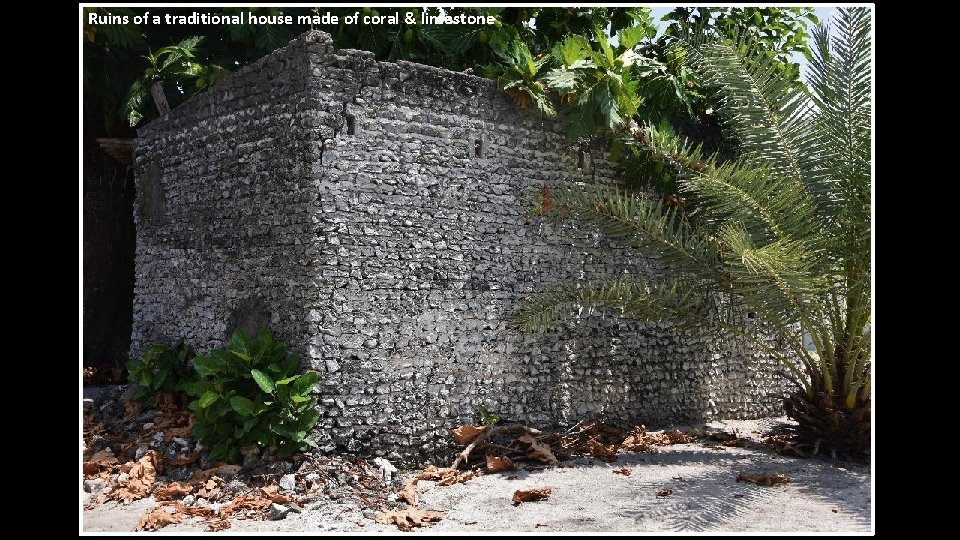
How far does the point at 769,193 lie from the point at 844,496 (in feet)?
8.18

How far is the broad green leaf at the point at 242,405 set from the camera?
226 inches

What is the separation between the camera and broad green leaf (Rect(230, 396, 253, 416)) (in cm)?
575

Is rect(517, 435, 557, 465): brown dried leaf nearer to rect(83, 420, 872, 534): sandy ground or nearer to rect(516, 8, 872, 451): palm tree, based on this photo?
rect(83, 420, 872, 534): sandy ground

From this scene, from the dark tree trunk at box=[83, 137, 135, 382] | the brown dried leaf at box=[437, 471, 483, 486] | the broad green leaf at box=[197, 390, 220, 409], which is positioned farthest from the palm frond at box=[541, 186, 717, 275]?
the dark tree trunk at box=[83, 137, 135, 382]

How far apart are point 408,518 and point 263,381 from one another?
1.49 m

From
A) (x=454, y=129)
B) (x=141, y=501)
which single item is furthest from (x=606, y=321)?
(x=141, y=501)

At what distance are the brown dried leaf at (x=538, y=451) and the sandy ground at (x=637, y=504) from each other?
0.14 meters

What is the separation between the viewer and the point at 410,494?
5559 mm

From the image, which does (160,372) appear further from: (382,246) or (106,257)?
(106,257)

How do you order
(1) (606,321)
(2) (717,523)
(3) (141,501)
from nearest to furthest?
(2) (717,523) → (3) (141,501) → (1) (606,321)

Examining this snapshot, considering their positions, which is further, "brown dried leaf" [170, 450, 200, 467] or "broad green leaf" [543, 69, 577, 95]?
"broad green leaf" [543, 69, 577, 95]

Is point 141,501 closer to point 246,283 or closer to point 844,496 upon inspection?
point 246,283

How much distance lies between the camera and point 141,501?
546 centimetres

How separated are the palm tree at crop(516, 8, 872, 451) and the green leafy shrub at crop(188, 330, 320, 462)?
2.00 meters
